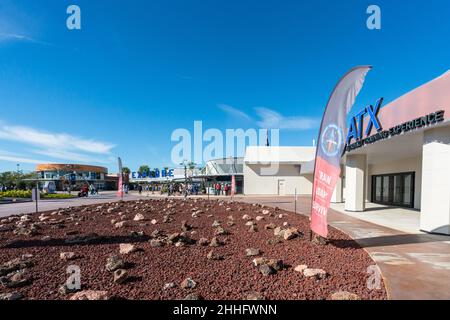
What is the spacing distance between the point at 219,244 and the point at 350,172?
1074cm

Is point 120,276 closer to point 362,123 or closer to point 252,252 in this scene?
point 252,252

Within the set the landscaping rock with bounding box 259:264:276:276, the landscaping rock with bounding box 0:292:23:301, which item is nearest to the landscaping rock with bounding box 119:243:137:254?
the landscaping rock with bounding box 0:292:23:301

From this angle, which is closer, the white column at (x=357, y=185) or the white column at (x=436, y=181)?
the white column at (x=436, y=181)

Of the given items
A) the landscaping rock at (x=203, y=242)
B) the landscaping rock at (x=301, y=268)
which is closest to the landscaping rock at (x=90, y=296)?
the landscaping rock at (x=203, y=242)

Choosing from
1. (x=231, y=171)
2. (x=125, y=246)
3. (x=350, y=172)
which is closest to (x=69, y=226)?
(x=125, y=246)

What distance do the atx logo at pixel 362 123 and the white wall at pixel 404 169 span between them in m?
5.32

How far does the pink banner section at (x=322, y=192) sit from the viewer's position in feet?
16.3

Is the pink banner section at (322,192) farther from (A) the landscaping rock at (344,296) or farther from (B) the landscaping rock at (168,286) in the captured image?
(B) the landscaping rock at (168,286)

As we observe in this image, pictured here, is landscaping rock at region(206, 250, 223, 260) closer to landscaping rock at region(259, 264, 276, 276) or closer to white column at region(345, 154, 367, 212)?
landscaping rock at region(259, 264, 276, 276)

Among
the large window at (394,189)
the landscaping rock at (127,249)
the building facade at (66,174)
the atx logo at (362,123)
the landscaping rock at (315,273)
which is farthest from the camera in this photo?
the building facade at (66,174)

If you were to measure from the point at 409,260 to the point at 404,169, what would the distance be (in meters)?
12.9

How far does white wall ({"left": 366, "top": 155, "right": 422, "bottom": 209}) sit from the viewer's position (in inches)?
536

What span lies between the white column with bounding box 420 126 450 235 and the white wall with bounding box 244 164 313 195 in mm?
23329

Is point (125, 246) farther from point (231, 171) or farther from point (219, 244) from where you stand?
point (231, 171)
